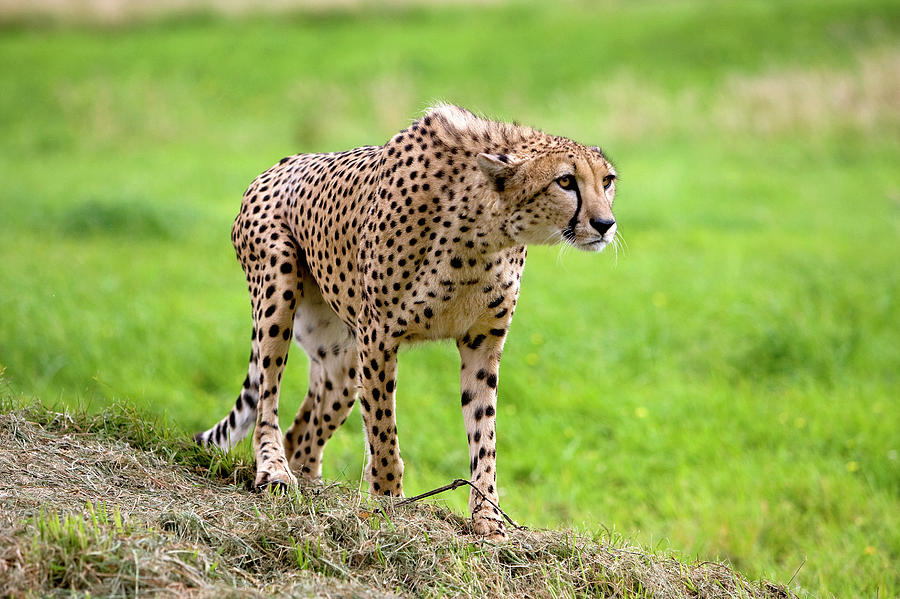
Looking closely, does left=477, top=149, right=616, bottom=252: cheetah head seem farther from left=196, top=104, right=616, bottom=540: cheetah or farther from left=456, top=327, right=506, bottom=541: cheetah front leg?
left=456, top=327, right=506, bottom=541: cheetah front leg

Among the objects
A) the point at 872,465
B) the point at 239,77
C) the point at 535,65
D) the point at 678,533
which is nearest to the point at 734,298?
the point at 872,465

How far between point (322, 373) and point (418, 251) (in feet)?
3.25

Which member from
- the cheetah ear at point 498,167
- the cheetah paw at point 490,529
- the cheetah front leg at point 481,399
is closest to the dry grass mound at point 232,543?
the cheetah paw at point 490,529

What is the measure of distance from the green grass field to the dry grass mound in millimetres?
620

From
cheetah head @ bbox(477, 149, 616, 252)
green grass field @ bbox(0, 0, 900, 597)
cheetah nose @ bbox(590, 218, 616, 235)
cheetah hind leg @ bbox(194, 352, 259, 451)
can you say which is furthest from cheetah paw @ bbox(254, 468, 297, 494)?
cheetah nose @ bbox(590, 218, 616, 235)

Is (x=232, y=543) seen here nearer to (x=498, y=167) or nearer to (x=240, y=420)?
(x=240, y=420)

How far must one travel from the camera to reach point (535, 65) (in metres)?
18.6

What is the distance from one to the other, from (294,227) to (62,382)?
2.86 m

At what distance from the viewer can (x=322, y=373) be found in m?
4.10

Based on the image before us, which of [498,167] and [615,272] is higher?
[615,272]

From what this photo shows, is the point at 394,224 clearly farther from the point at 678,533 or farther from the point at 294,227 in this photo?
the point at 678,533

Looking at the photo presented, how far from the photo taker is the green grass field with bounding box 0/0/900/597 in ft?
17.0

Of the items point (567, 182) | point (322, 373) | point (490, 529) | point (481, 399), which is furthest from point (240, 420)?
point (567, 182)

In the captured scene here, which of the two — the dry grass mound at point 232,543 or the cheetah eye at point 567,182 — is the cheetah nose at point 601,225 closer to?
the cheetah eye at point 567,182
